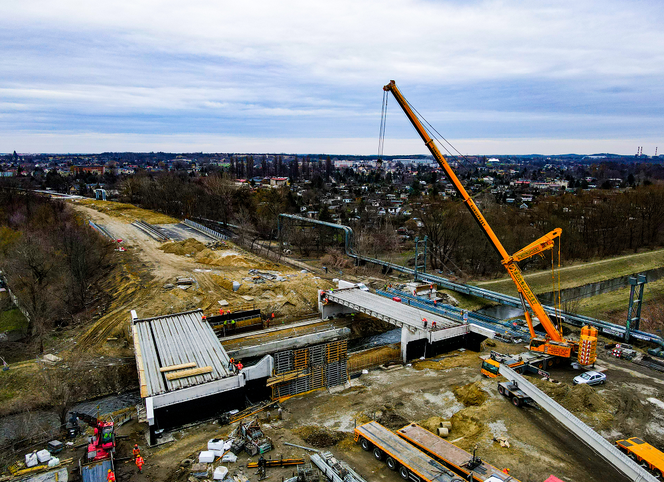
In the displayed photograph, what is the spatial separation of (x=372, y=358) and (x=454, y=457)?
1413 centimetres

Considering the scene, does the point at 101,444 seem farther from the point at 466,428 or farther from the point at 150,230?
the point at 150,230

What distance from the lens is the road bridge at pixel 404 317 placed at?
30641mm

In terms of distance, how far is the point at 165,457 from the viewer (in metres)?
19.6

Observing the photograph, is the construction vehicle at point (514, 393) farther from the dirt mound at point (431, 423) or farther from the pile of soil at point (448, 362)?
the pile of soil at point (448, 362)

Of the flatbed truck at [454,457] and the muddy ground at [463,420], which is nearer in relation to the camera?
the flatbed truck at [454,457]

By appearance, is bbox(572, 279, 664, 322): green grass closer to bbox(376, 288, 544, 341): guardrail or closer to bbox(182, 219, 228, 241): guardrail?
bbox(376, 288, 544, 341): guardrail

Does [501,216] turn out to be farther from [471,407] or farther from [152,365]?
[152,365]

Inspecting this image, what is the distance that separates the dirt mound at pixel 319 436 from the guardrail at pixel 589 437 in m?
10.4

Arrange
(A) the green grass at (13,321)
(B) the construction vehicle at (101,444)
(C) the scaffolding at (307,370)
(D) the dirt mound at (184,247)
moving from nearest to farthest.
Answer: (B) the construction vehicle at (101,444), (C) the scaffolding at (307,370), (A) the green grass at (13,321), (D) the dirt mound at (184,247)

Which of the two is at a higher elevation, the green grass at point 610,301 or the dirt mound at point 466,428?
the dirt mound at point 466,428

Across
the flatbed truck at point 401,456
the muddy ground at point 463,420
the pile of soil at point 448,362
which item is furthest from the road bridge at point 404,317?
the flatbed truck at point 401,456

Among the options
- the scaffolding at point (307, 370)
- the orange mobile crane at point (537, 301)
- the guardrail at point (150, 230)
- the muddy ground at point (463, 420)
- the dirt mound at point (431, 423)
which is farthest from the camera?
the guardrail at point (150, 230)

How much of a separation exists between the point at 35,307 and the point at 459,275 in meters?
48.0

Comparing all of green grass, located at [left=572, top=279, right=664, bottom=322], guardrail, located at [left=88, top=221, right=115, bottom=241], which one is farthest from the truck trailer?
guardrail, located at [left=88, top=221, right=115, bottom=241]
